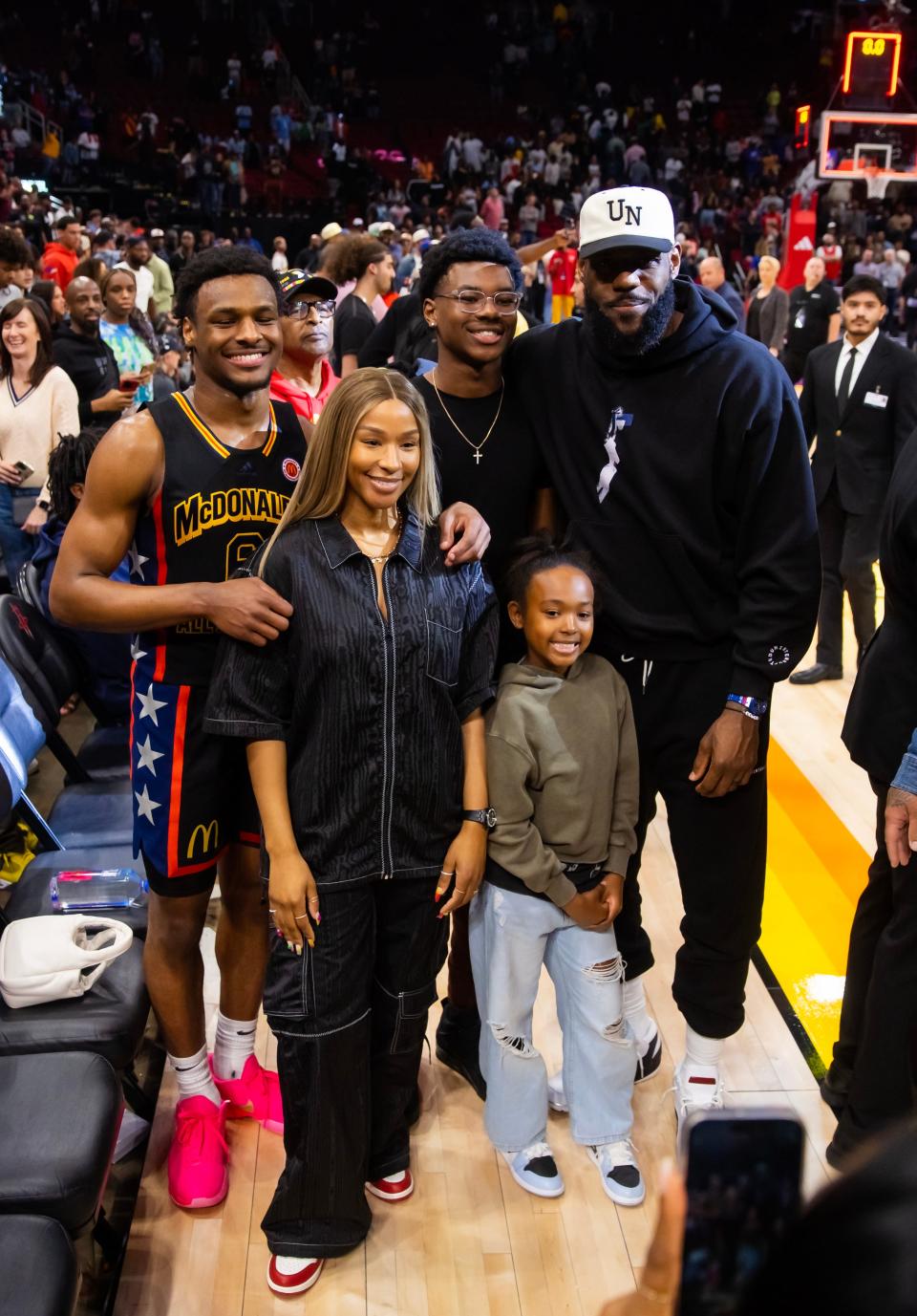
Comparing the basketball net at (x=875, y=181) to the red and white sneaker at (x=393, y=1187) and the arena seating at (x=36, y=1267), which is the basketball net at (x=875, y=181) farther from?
the arena seating at (x=36, y=1267)

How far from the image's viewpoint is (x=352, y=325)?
657 cm

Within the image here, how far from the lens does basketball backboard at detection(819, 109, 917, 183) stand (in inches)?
672

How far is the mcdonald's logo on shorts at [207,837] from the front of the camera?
261 cm

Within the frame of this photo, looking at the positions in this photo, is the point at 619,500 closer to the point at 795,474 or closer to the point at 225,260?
the point at 795,474

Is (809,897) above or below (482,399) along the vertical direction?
below

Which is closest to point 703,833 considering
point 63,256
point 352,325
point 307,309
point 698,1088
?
point 698,1088

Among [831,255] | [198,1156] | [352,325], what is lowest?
[198,1156]

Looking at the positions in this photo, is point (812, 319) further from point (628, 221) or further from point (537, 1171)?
point (537, 1171)

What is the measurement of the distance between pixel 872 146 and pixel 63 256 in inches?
481

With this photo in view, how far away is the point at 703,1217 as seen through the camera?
2.94 feet

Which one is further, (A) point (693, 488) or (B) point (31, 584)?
(B) point (31, 584)

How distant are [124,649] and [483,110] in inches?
953

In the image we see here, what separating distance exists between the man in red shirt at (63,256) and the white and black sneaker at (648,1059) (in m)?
7.84

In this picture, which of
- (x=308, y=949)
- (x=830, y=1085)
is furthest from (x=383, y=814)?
(x=830, y=1085)
